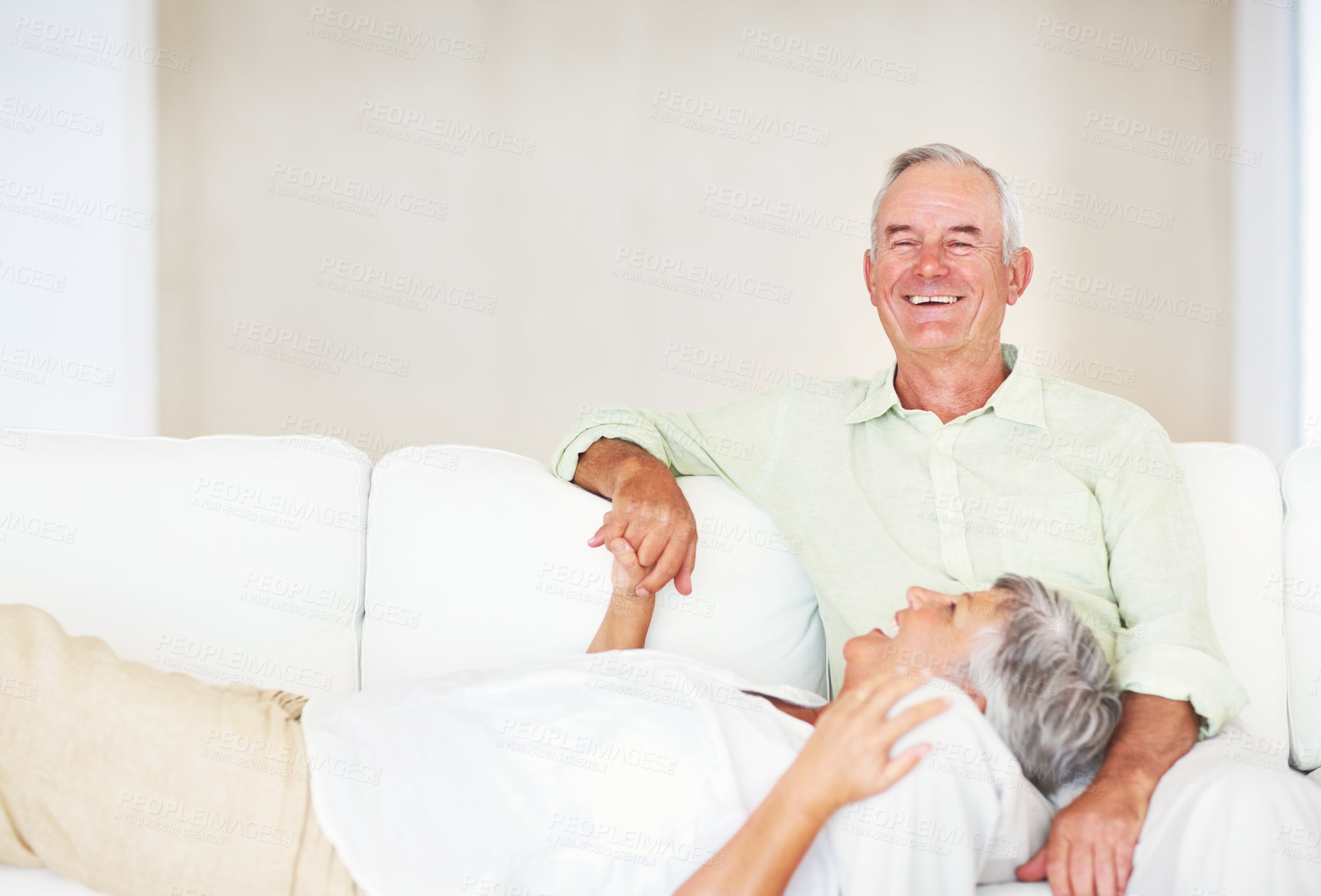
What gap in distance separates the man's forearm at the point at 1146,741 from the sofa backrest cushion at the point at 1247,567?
0.23 m

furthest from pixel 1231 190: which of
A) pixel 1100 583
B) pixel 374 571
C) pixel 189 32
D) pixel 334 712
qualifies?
pixel 189 32

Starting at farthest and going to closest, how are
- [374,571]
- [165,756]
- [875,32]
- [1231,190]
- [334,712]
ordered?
[875,32], [1231,190], [374,571], [334,712], [165,756]

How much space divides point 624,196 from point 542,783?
112 inches

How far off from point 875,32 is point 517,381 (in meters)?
1.70

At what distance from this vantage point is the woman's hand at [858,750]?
1104 mm

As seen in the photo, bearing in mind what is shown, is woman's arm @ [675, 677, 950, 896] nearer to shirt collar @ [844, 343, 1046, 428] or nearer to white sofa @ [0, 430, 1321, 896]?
white sofa @ [0, 430, 1321, 896]

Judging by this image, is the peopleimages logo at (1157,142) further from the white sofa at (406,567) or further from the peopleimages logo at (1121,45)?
the white sofa at (406,567)

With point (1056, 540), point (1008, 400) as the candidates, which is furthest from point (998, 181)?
point (1056, 540)

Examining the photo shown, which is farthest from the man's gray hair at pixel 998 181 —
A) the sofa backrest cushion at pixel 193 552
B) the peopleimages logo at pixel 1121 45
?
the peopleimages logo at pixel 1121 45

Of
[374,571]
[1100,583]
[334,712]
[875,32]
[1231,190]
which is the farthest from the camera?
[875,32]

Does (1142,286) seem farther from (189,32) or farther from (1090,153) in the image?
(189,32)

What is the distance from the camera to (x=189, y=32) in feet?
12.9

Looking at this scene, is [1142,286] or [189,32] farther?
[189,32]

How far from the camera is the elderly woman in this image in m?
1.11
